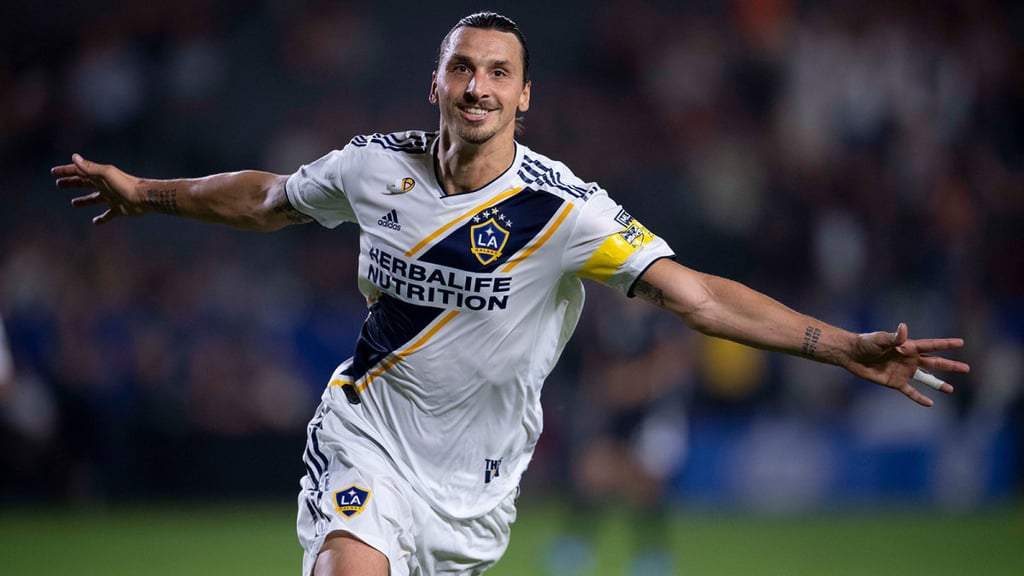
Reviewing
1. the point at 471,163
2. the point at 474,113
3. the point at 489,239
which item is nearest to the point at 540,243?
the point at 489,239

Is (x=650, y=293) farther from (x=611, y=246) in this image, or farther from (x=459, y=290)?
Result: (x=459, y=290)

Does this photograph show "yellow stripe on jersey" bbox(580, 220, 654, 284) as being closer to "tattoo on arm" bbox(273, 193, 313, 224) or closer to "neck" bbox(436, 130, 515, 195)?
"neck" bbox(436, 130, 515, 195)

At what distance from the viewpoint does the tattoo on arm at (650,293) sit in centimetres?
445

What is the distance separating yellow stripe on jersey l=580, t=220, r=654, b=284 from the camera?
4.46 metres

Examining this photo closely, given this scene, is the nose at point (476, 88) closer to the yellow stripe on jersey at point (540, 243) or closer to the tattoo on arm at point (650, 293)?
the yellow stripe on jersey at point (540, 243)

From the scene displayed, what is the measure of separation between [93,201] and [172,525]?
283 inches

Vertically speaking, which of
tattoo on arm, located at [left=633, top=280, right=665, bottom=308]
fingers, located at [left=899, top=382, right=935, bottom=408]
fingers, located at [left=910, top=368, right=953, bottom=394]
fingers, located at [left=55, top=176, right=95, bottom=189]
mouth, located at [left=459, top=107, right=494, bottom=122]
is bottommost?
fingers, located at [left=899, top=382, right=935, bottom=408]

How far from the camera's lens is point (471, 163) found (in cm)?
460

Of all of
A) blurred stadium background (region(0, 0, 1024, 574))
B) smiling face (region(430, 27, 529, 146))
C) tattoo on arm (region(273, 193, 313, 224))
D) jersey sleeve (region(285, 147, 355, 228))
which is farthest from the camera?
blurred stadium background (region(0, 0, 1024, 574))

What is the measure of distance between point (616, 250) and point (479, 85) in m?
0.78

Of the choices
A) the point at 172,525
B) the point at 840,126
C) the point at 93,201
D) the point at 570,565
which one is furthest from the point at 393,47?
the point at 93,201

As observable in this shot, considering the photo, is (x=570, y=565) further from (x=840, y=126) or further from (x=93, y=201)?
(x=840, y=126)

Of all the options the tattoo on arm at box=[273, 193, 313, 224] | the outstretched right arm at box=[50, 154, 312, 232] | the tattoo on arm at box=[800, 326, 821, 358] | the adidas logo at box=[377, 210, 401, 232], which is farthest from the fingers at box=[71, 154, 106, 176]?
the tattoo on arm at box=[800, 326, 821, 358]

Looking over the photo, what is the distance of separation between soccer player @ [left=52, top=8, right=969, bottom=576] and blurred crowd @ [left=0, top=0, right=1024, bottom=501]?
6.23 metres
